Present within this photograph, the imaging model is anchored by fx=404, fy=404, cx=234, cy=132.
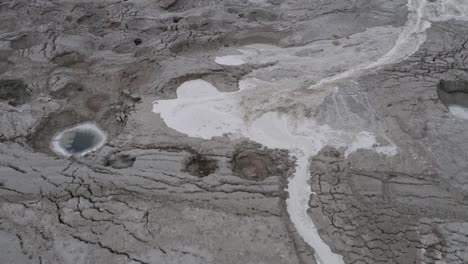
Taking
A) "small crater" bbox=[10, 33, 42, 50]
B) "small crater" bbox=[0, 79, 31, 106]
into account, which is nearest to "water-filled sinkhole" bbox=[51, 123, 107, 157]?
"small crater" bbox=[0, 79, 31, 106]

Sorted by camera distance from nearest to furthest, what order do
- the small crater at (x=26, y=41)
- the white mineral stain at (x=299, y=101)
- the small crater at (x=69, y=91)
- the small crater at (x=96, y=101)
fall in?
the white mineral stain at (x=299, y=101), the small crater at (x=96, y=101), the small crater at (x=69, y=91), the small crater at (x=26, y=41)

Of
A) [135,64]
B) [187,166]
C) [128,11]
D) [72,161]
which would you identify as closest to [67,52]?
[135,64]

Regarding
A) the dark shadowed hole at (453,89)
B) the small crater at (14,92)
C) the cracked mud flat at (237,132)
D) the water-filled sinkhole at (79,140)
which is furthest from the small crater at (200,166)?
the dark shadowed hole at (453,89)

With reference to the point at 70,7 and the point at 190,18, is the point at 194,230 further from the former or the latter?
the point at 70,7

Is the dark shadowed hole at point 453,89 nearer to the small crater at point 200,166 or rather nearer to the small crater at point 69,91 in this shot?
the small crater at point 200,166

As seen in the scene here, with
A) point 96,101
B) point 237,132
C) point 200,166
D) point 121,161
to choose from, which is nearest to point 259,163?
point 237,132
